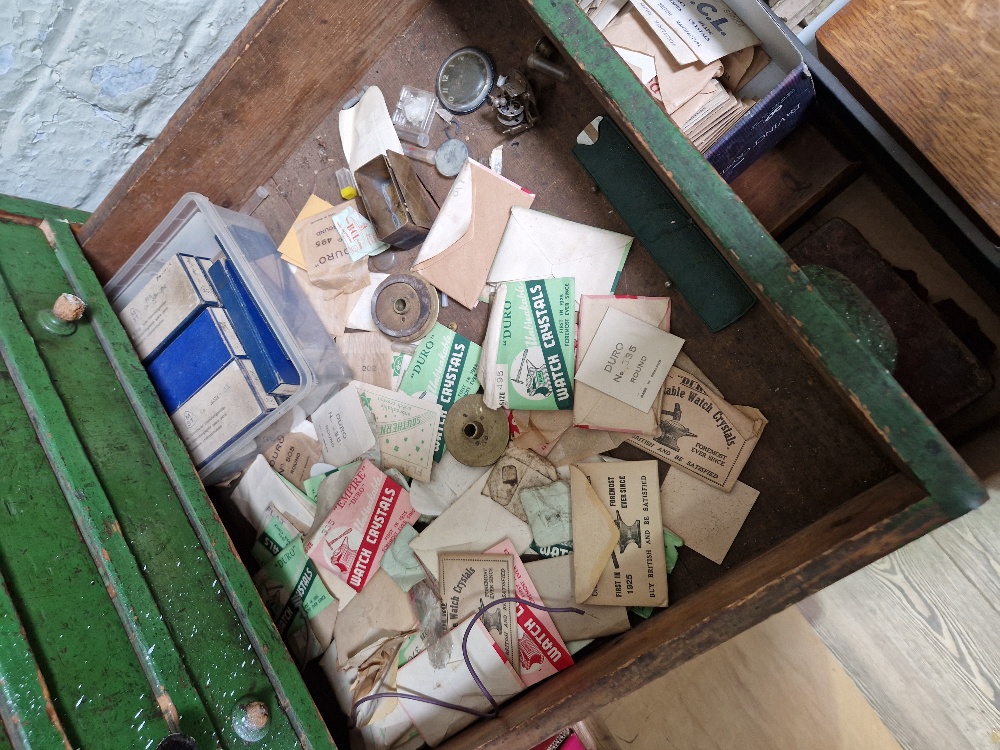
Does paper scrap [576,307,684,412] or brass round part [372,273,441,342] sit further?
brass round part [372,273,441,342]

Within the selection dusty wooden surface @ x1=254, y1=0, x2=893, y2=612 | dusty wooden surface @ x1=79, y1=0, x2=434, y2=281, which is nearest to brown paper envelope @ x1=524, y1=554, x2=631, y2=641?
dusty wooden surface @ x1=254, y1=0, x2=893, y2=612

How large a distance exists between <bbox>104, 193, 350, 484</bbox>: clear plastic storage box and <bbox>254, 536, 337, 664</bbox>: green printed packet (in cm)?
→ 25

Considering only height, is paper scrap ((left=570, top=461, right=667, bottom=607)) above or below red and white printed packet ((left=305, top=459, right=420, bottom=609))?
below

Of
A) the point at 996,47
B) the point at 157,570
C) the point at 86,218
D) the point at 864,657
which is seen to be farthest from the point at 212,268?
the point at 864,657

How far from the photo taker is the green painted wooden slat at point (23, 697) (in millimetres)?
779

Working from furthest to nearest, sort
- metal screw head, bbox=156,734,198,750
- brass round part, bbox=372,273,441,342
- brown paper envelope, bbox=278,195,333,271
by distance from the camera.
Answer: brown paper envelope, bbox=278,195,333,271, brass round part, bbox=372,273,441,342, metal screw head, bbox=156,734,198,750

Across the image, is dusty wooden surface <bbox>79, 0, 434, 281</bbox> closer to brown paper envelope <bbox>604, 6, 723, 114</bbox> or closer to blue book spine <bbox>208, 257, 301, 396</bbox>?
blue book spine <bbox>208, 257, 301, 396</bbox>

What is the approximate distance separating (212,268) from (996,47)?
1506mm

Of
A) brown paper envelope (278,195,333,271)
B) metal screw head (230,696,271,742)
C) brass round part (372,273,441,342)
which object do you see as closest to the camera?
metal screw head (230,696,271,742)

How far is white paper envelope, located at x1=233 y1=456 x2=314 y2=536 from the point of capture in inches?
52.6

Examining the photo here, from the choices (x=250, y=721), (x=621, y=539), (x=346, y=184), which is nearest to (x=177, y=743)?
(x=250, y=721)

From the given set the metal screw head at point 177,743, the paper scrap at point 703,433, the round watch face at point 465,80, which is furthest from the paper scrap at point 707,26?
the metal screw head at point 177,743

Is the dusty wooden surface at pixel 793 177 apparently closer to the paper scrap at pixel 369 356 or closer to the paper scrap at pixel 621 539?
the paper scrap at pixel 621 539

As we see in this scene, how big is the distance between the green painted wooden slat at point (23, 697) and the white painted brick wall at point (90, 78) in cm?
102
